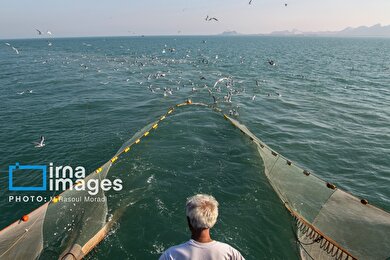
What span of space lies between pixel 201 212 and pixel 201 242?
46 cm

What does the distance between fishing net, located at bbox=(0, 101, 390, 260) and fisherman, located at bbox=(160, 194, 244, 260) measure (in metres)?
5.27

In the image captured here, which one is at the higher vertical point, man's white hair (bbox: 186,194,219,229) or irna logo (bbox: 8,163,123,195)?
man's white hair (bbox: 186,194,219,229)

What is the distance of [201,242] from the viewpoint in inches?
156

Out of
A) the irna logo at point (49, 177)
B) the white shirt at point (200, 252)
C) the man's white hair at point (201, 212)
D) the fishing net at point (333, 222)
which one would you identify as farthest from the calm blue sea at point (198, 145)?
the man's white hair at point (201, 212)

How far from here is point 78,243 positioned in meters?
9.55

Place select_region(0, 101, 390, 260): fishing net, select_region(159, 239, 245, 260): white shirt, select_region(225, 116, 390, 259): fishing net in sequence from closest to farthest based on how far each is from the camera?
1. select_region(159, 239, 245, 260): white shirt
2. select_region(0, 101, 390, 260): fishing net
3. select_region(225, 116, 390, 259): fishing net

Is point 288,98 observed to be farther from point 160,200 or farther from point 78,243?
point 78,243

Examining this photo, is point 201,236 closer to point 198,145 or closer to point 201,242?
point 201,242

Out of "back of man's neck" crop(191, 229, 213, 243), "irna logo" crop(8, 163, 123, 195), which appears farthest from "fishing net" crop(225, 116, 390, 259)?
"irna logo" crop(8, 163, 123, 195)

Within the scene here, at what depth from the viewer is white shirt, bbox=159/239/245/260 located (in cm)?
387

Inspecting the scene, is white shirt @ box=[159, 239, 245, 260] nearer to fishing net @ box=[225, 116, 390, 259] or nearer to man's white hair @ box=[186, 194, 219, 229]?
man's white hair @ box=[186, 194, 219, 229]

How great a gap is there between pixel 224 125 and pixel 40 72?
147 feet

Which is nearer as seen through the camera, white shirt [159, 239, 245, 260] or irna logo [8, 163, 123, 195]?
white shirt [159, 239, 245, 260]

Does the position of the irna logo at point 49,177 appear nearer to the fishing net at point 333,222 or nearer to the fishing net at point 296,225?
the fishing net at point 296,225
